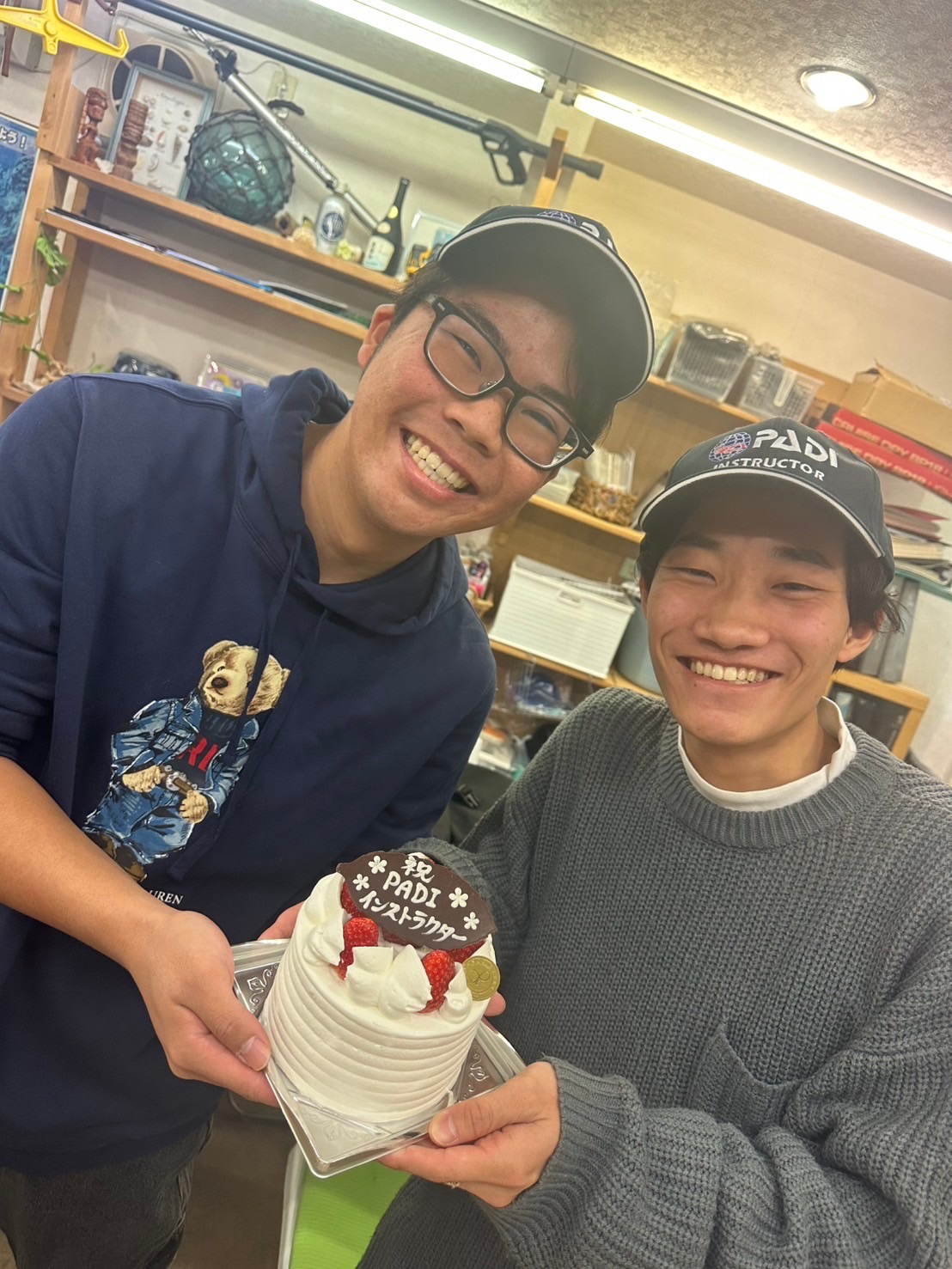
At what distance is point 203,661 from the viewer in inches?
42.2

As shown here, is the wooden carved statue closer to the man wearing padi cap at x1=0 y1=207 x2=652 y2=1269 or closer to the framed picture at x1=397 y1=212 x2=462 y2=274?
the framed picture at x1=397 y1=212 x2=462 y2=274

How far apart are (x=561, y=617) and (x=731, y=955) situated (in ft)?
6.09

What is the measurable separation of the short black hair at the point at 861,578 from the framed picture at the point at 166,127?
2.29 m

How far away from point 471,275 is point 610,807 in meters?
0.82

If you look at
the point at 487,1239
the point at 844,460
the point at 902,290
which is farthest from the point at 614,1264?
the point at 902,290

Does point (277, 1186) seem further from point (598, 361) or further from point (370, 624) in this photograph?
point (598, 361)

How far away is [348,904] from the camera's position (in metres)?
0.83

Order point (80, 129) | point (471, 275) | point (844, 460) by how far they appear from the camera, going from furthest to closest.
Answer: point (80, 129) → point (471, 275) → point (844, 460)

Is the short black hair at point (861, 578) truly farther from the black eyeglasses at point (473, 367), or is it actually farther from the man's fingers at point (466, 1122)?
the man's fingers at point (466, 1122)

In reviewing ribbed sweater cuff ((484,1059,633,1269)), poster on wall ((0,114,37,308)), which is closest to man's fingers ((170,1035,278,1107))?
ribbed sweater cuff ((484,1059,633,1269))

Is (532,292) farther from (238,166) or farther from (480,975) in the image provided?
(238,166)

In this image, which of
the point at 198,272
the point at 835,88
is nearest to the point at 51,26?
the point at 198,272

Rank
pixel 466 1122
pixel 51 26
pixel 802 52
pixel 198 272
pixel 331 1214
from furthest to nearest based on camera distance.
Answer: pixel 198 272 < pixel 51 26 < pixel 802 52 < pixel 331 1214 < pixel 466 1122

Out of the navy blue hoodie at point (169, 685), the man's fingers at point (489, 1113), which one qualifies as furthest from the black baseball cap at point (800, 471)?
the man's fingers at point (489, 1113)
